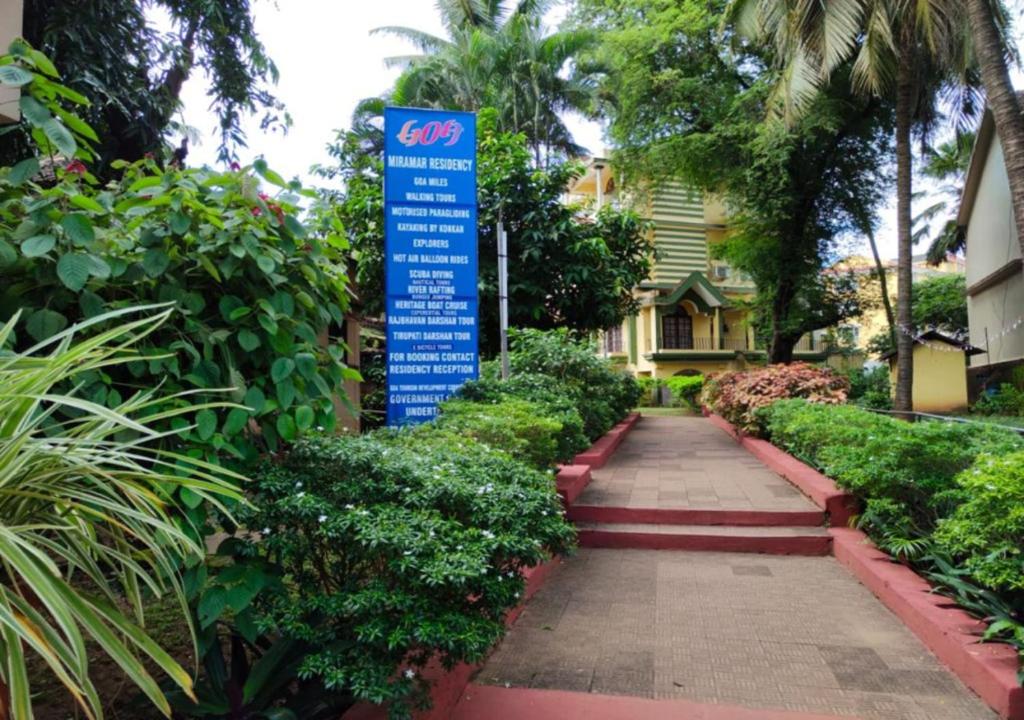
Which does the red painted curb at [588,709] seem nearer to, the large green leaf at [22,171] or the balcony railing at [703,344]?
the large green leaf at [22,171]

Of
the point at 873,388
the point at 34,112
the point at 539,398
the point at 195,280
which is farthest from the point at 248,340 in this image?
the point at 873,388

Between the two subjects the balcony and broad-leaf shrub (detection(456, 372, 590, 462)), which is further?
the balcony

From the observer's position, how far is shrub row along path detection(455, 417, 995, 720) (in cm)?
296

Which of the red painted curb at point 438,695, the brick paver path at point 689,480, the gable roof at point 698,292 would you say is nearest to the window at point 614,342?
the gable roof at point 698,292

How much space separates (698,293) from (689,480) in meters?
20.8

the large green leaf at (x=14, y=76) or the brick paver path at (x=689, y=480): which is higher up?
the large green leaf at (x=14, y=76)

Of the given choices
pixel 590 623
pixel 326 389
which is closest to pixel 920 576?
pixel 590 623

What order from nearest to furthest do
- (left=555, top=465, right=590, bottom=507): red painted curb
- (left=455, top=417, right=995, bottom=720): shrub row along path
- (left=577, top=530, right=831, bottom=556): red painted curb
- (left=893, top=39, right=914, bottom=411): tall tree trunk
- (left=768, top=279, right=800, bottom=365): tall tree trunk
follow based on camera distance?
(left=455, top=417, right=995, bottom=720): shrub row along path, (left=577, top=530, right=831, bottom=556): red painted curb, (left=555, top=465, right=590, bottom=507): red painted curb, (left=893, top=39, right=914, bottom=411): tall tree trunk, (left=768, top=279, right=800, bottom=365): tall tree trunk

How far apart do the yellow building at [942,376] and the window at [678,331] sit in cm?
1109

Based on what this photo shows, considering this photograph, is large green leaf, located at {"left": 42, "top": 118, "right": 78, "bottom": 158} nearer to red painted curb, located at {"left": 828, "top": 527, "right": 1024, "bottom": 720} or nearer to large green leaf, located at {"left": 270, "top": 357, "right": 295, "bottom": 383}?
large green leaf, located at {"left": 270, "top": 357, "right": 295, "bottom": 383}

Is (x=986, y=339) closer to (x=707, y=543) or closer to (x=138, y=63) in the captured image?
(x=707, y=543)

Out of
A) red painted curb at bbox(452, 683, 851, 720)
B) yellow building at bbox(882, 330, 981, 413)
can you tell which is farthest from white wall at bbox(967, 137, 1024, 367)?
red painted curb at bbox(452, 683, 851, 720)

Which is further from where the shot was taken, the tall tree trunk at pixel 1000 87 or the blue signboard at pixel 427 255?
the tall tree trunk at pixel 1000 87

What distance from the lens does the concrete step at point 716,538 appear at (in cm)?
535
